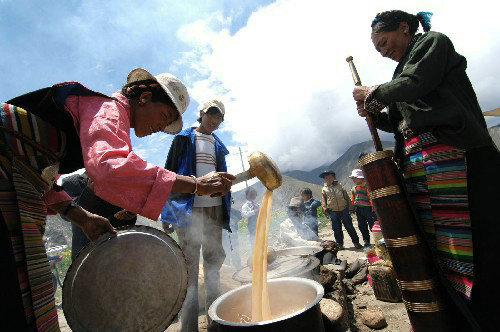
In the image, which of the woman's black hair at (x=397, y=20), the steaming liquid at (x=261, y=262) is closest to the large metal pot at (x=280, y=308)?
the steaming liquid at (x=261, y=262)

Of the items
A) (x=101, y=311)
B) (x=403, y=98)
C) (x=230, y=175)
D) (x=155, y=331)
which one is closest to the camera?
(x=101, y=311)

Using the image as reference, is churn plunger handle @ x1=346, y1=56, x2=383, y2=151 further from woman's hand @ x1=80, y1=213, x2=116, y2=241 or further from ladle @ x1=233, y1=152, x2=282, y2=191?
woman's hand @ x1=80, y1=213, x2=116, y2=241

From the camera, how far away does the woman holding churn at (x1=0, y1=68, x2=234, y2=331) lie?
1244 millimetres

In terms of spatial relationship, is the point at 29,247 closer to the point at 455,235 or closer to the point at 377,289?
the point at 455,235

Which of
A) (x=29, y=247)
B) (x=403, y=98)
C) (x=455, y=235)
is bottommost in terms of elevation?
(x=455, y=235)

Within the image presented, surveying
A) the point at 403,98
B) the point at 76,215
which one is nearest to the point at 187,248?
the point at 76,215

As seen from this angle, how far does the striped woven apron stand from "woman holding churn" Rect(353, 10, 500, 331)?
248 cm

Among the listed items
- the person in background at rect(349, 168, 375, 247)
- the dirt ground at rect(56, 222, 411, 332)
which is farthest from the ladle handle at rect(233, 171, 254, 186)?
the person in background at rect(349, 168, 375, 247)

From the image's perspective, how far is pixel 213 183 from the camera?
189 cm

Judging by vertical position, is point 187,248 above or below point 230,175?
below

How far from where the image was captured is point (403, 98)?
2182 millimetres

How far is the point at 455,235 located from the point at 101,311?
258cm

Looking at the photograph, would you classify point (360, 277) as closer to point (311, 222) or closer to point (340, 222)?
point (340, 222)

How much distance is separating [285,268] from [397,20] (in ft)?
11.6
